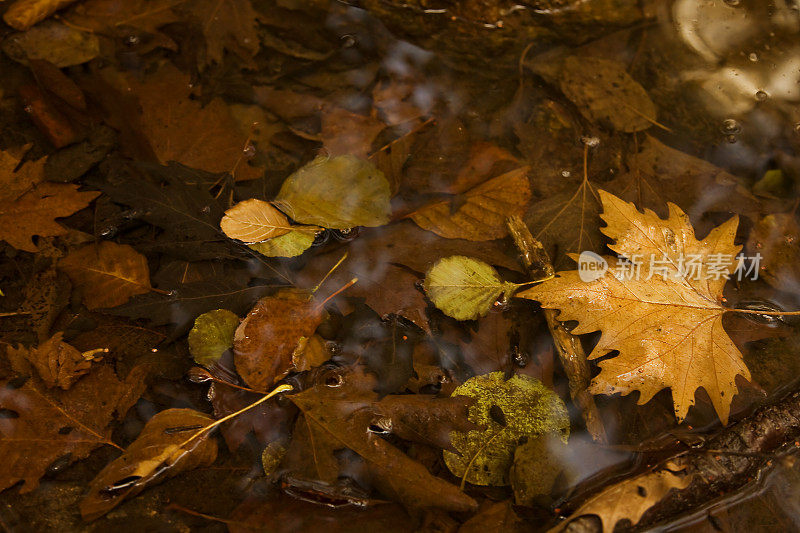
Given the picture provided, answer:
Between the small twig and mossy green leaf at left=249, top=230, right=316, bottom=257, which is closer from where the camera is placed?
the small twig

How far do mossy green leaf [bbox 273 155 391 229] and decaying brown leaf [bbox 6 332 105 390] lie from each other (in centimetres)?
94

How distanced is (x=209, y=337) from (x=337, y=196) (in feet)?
2.46

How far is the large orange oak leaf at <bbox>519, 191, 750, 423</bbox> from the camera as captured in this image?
73.6 inches

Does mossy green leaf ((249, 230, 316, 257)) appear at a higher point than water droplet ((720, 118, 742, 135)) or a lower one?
lower

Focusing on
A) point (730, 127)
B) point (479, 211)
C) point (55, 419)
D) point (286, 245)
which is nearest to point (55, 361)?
point (55, 419)

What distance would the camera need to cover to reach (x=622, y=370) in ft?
6.14

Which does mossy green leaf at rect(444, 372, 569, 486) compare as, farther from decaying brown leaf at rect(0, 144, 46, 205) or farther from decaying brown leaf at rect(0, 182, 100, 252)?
decaying brown leaf at rect(0, 144, 46, 205)

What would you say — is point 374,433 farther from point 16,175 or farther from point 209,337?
point 16,175

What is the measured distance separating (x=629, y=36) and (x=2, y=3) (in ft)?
10.4

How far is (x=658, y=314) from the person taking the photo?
193 cm

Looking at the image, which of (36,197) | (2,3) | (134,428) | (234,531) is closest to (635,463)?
(234,531)

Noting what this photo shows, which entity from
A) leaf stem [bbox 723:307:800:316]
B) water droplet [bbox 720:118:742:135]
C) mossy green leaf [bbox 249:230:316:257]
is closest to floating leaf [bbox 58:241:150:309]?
mossy green leaf [bbox 249:230:316:257]
